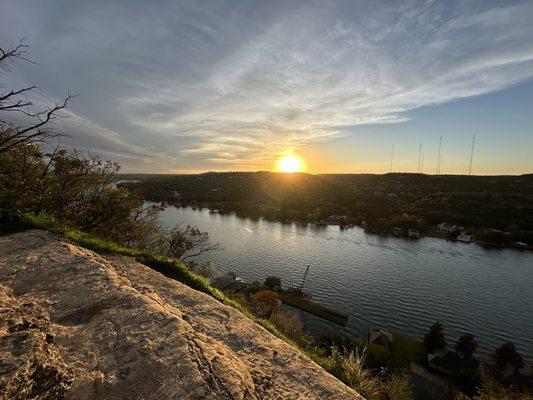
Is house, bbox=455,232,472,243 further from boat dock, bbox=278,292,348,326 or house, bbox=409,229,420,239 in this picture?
boat dock, bbox=278,292,348,326

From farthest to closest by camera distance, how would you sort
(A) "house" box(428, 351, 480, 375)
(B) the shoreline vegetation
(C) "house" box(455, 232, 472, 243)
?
(B) the shoreline vegetation → (C) "house" box(455, 232, 472, 243) → (A) "house" box(428, 351, 480, 375)

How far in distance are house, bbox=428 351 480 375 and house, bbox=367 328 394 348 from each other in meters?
4.27

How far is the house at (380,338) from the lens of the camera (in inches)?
1318

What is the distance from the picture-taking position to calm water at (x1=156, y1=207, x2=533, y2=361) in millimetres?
42219

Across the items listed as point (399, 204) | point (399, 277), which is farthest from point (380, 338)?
point (399, 204)

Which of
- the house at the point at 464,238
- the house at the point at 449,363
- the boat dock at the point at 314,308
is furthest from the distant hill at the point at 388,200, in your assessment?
the house at the point at 449,363

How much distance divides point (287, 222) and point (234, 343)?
113057mm

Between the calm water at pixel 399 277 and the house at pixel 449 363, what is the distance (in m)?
8.05

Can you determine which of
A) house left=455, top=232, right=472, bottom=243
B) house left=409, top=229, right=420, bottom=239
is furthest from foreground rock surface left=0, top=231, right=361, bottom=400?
house left=455, top=232, right=472, bottom=243

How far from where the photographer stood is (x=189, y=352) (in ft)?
14.6

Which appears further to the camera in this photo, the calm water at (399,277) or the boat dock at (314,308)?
the calm water at (399,277)

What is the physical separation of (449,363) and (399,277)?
3121cm

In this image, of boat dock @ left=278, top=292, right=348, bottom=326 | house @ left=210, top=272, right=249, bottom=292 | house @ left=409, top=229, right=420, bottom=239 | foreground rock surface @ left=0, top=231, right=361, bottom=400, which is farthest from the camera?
house @ left=409, top=229, right=420, bottom=239

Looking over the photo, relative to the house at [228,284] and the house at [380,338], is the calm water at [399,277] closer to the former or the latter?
the house at [380,338]
